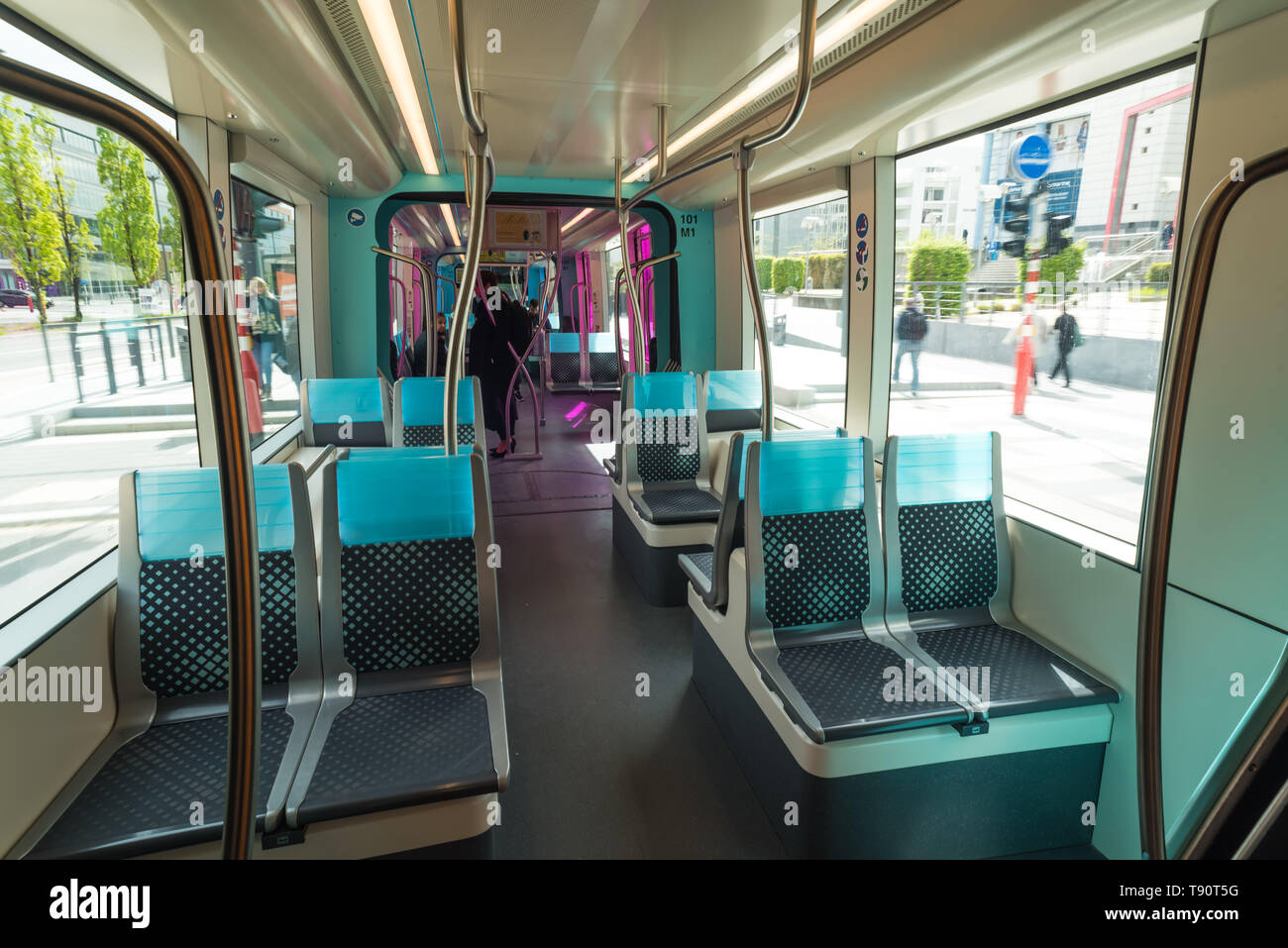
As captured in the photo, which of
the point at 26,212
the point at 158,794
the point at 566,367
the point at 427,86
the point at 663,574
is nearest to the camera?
the point at 158,794

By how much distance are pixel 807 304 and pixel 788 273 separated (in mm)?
560

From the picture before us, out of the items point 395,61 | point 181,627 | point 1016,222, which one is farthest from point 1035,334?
point 181,627

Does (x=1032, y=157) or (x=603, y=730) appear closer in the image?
(x=603, y=730)

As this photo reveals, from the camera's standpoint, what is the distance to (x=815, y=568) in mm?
2633

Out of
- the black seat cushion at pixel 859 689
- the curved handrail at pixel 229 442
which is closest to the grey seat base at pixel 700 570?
the black seat cushion at pixel 859 689

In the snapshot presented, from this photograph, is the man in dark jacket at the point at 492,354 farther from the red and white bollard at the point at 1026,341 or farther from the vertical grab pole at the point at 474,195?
the red and white bollard at the point at 1026,341

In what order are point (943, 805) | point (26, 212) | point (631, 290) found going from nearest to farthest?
point (943, 805), point (26, 212), point (631, 290)

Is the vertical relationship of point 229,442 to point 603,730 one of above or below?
above

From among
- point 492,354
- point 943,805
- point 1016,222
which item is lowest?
point 943,805

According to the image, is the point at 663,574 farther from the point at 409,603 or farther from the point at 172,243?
the point at 172,243

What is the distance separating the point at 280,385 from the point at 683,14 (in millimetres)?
4244

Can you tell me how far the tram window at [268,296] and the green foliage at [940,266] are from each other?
12.4ft

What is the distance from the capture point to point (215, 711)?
2.05 metres

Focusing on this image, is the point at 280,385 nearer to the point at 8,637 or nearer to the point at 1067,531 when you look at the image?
the point at 8,637
